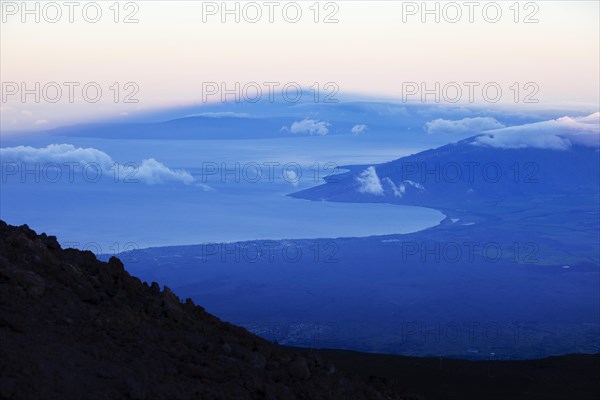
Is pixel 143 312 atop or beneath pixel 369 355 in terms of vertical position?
atop

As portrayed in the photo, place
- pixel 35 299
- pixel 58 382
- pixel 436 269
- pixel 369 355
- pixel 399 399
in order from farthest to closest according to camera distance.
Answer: pixel 436 269 → pixel 369 355 → pixel 399 399 → pixel 35 299 → pixel 58 382

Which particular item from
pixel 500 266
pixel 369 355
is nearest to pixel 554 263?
pixel 500 266

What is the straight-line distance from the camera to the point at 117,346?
8.49 meters

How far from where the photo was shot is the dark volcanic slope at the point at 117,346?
24.8 feet

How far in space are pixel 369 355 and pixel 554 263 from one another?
307 ft

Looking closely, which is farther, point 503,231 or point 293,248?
point 503,231

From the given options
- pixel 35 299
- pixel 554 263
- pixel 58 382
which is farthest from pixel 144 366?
pixel 554 263

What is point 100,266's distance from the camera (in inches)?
432

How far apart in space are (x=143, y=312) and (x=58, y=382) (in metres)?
2.50

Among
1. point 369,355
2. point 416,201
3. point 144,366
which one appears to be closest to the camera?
point 144,366

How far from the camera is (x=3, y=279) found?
905cm

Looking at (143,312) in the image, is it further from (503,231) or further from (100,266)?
(503,231)

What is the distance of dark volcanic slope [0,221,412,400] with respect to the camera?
24.8ft

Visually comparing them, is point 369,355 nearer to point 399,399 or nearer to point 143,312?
point 399,399
